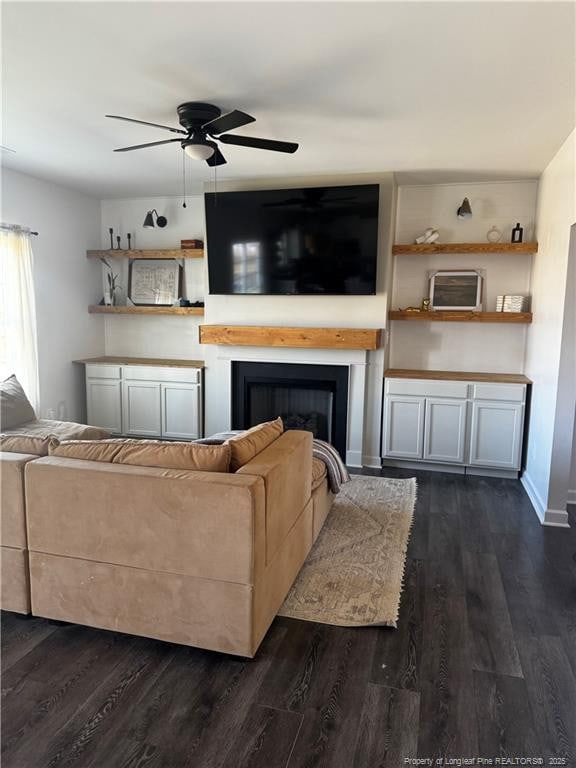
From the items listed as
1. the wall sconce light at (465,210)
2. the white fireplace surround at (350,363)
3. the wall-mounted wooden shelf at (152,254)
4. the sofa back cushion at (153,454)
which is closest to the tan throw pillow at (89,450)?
the sofa back cushion at (153,454)

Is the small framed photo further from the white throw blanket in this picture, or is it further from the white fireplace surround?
the white throw blanket

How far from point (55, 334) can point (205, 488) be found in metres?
3.94

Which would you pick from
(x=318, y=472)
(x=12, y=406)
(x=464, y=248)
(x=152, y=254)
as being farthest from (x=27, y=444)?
(x=464, y=248)

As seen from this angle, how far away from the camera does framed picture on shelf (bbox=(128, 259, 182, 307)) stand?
5.60m

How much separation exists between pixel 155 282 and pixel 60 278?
977 millimetres

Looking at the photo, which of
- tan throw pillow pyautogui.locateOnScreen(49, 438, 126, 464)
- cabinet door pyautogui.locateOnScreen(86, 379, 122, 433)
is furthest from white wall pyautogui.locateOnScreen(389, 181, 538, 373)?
tan throw pillow pyautogui.locateOnScreen(49, 438, 126, 464)

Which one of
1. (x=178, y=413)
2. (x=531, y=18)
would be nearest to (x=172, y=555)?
(x=531, y=18)

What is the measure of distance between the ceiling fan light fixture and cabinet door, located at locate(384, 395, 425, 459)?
8.58 feet

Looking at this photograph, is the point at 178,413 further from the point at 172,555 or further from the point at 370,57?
the point at 370,57

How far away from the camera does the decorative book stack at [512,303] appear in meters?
4.55

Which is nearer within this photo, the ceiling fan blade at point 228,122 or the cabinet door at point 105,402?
the ceiling fan blade at point 228,122

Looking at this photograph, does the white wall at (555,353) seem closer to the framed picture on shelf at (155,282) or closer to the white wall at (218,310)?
the white wall at (218,310)

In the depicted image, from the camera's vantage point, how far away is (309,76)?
2.61 metres

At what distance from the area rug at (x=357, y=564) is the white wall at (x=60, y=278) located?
10.5 feet
